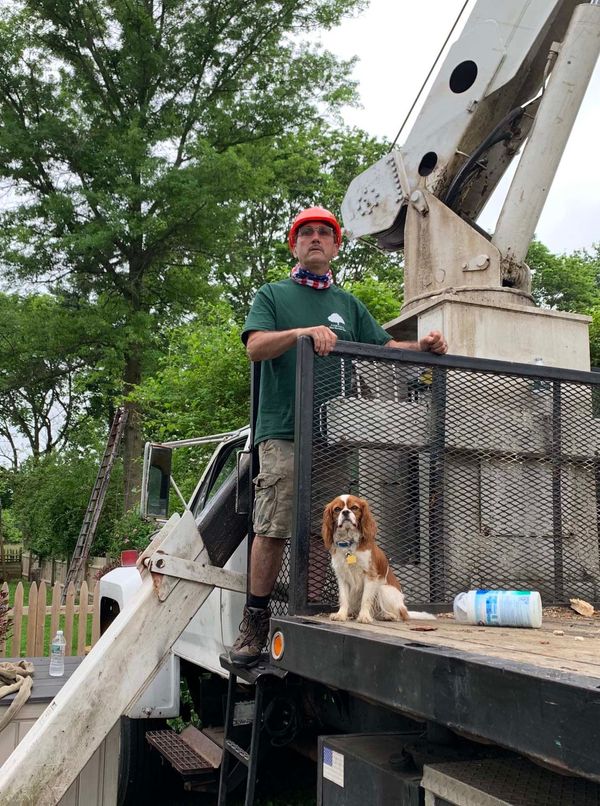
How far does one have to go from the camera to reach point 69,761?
109 inches

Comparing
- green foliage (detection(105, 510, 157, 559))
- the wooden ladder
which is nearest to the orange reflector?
green foliage (detection(105, 510, 157, 559))

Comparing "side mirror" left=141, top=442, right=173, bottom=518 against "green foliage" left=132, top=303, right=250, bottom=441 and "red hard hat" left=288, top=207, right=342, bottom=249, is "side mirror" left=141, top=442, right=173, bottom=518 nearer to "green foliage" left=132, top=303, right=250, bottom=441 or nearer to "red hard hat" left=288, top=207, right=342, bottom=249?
"red hard hat" left=288, top=207, right=342, bottom=249

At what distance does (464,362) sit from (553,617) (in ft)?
3.34

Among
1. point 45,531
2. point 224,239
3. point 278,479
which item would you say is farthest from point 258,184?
point 278,479

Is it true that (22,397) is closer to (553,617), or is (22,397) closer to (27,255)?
(27,255)

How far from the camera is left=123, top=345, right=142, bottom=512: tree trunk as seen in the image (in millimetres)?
16375

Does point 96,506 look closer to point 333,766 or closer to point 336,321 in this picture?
point 336,321

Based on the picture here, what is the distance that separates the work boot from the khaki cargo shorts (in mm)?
349

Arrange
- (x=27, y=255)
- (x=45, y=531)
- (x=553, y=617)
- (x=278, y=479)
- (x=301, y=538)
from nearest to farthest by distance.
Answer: (x=301, y=538) → (x=553, y=617) → (x=278, y=479) → (x=27, y=255) → (x=45, y=531)

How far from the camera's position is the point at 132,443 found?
17.4 metres

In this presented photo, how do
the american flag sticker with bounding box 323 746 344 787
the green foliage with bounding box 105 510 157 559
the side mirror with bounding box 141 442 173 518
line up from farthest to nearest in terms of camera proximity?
the green foliage with bounding box 105 510 157 559 → the side mirror with bounding box 141 442 173 518 → the american flag sticker with bounding box 323 746 344 787

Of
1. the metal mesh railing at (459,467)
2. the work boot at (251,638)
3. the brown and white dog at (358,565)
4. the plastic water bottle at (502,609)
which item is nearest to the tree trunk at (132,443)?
the work boot at (251,638)

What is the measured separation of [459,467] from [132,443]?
15009mm

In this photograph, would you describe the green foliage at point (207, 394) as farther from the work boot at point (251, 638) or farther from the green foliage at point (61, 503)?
the green foliage at point (61, 503)
